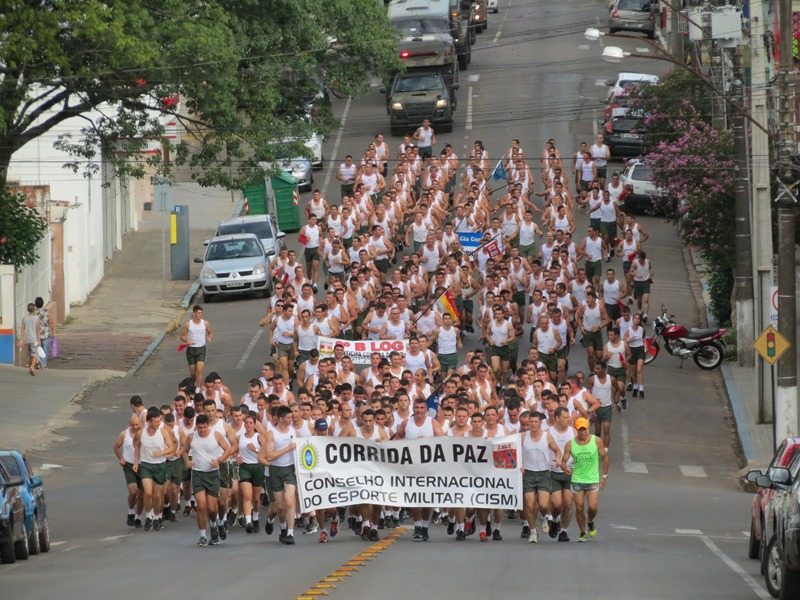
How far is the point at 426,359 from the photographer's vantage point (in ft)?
81.6

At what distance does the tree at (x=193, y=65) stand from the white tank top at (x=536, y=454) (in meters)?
12.3

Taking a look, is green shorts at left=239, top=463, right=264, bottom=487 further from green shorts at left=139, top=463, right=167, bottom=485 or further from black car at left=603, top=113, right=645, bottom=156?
black car at left=603, top=113, right=645, bottom=156

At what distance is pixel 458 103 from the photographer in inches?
2170

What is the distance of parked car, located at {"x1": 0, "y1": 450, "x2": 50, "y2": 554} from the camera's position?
17938 mm

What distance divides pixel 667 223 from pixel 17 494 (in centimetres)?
2805

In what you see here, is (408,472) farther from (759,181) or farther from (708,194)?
(708,194)

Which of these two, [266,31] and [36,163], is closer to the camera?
[266,31]

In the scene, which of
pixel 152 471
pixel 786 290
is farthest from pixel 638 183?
pixel 152 471

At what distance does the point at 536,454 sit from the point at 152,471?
15.4 ft

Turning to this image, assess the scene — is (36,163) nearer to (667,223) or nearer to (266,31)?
(266,31)

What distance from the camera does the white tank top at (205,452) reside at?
18766 mm

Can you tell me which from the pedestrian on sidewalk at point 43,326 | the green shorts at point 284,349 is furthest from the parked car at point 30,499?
the pedestrian on sidewalk at point 43,326

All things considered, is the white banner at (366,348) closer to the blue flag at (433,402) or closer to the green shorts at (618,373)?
the green shorts at (618,373)

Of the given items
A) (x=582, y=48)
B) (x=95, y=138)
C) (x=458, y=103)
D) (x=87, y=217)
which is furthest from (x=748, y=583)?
(x=582, y=48)
